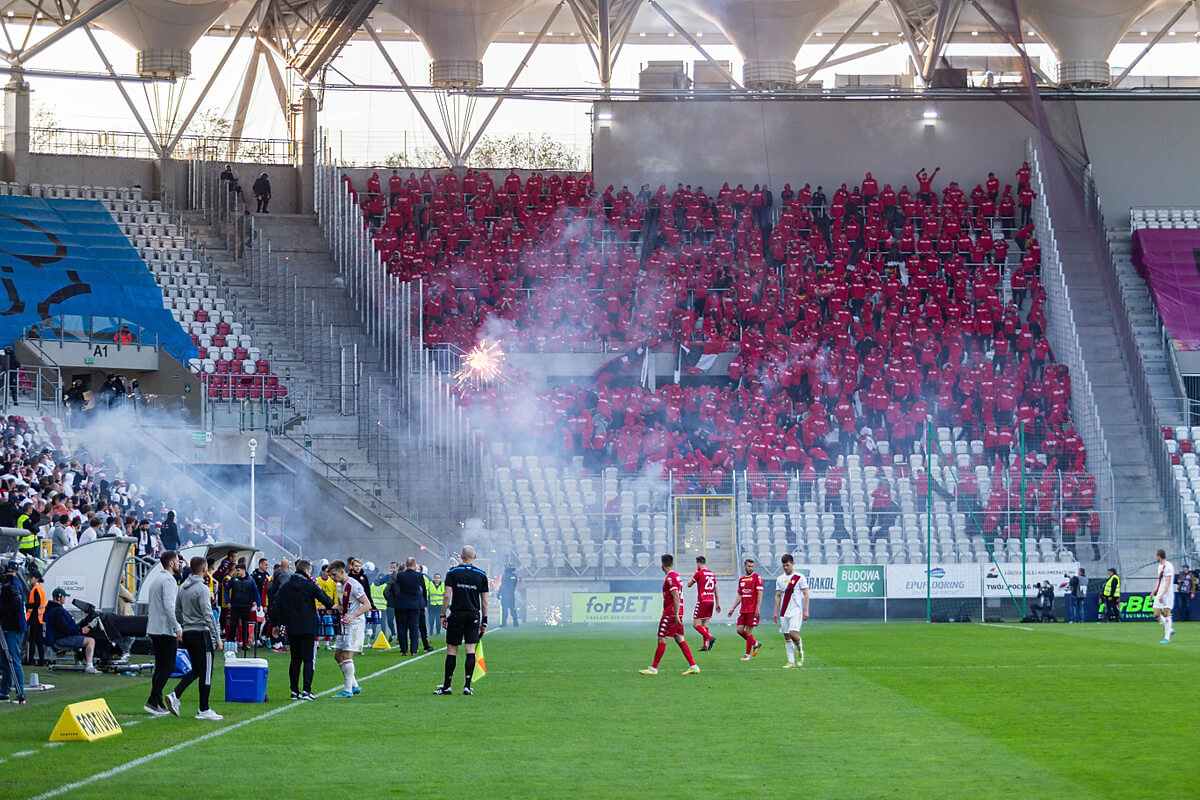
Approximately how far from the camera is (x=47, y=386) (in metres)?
34.7

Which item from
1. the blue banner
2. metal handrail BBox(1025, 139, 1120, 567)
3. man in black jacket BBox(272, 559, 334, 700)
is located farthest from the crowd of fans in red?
man in black jacket BBox(272, 559, 334, 700)

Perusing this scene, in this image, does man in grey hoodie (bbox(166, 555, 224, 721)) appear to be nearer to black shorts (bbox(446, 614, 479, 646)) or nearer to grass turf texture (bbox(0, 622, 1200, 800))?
grass turf texture (bbox(0, 622, 1200, 800))

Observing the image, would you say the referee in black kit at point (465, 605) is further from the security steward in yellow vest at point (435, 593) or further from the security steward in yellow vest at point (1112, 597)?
the security steward in yellow vest at point (1112, 597)

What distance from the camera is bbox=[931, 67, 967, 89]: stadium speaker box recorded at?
1953 inches

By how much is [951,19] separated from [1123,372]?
12154 mm

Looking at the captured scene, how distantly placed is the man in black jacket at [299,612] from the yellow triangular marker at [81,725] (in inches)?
129

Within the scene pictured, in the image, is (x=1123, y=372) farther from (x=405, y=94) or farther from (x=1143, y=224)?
(x=405, y=94)

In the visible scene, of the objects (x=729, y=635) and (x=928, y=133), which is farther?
(x=928, y=133)

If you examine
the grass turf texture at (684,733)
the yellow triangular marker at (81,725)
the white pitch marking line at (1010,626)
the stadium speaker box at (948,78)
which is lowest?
the white pitch marking line at (1010,626)

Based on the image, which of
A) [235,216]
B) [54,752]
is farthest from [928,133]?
[54,752]

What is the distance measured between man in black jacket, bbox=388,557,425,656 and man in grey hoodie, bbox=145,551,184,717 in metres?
9.66

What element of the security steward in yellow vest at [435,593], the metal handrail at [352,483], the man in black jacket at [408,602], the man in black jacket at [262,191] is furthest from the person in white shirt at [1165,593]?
the man in black jacket at [262,191]

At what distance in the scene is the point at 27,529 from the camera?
21438 mm

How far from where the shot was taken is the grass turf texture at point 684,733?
418 inches
